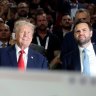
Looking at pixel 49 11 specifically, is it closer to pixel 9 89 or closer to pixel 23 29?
pixel 23 29

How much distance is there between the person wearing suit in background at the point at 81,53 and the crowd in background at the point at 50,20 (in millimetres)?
470

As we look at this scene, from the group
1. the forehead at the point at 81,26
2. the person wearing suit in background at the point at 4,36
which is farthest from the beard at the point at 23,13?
the forehead at the point at 81,26

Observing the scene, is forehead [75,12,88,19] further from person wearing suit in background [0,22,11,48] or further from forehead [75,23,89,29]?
forehead [75,23,89,29]

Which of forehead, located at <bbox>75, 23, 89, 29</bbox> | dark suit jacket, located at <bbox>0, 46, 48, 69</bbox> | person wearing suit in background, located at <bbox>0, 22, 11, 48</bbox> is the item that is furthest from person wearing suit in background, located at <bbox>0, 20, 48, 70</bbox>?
person wearing suit in background, located at <bbox>0, 22, 11, 48</bbox>

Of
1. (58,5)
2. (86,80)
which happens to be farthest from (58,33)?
(86,80)

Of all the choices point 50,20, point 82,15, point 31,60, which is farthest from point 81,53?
point 50,20

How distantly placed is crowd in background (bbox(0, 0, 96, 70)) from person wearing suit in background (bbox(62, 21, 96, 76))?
47 cm

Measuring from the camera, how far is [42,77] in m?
0.63

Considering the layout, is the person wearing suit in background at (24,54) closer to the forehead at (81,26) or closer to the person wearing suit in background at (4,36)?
the forehead at (81,26)

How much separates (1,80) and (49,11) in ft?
27.2

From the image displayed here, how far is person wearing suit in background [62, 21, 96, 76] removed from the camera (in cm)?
407

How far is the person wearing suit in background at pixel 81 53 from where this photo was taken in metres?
4.07

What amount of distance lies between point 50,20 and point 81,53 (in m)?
3.94

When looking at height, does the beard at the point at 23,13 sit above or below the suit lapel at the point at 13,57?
above
